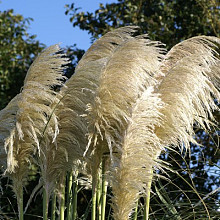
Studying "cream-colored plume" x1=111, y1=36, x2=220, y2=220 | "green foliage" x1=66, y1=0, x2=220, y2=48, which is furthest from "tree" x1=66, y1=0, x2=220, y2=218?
"cream-colored plume" x1=111, y1=36, x2=220, y2=220

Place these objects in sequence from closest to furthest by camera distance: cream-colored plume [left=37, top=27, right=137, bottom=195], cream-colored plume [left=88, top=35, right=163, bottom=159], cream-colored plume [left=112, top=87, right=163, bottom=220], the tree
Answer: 1. cream-colored plume [left=112, top=87, right=163, bottom=220]
2. cream-colored plume [left=88, top=35, right=163, bottom=159]
3. cream-colored plume [left=37, top=27, right=137, bottom=195]
4. the tree

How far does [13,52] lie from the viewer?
1221 centimetres

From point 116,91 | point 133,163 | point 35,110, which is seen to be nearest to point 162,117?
point 116,91

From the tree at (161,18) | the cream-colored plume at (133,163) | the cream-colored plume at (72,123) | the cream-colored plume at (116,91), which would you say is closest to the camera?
the cream-colored plume at (133,163)

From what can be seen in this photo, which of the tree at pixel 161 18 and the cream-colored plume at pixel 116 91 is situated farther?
the tree at pixel 161 18

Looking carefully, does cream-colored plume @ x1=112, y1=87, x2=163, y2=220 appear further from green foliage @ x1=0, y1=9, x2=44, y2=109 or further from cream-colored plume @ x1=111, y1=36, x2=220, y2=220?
green foliage @ x1=0, y1=9, x2=44, y2=109

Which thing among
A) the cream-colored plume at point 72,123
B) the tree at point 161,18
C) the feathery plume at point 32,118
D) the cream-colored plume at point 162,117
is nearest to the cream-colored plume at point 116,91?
the cream-colored plume at point 72,123

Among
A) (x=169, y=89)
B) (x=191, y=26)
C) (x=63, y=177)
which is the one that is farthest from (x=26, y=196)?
(x=169, y=89)

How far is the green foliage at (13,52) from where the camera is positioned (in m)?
11.8

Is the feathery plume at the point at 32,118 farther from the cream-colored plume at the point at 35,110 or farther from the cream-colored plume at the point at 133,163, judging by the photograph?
the cream-colored plume at the point at 133,163

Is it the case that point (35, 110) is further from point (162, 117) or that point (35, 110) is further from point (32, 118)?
point (162, 117)

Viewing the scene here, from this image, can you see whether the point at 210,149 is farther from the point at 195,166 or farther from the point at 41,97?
the point at 41,97

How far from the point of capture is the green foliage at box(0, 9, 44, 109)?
38.7 ft

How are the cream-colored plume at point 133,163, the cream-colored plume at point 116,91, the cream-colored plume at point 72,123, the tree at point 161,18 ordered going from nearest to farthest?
1. the cream-colored plume at point 133,163
2. the cream-colored plume at point 116,91
3. the cream-colored plume at point 72,123
4. the tree at point 161,18
